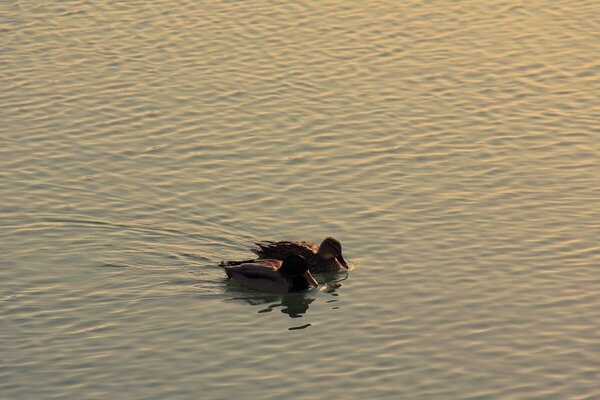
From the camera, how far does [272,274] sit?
25.8m

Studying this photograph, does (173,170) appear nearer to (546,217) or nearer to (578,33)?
(546,217)

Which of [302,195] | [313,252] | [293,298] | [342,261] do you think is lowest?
[293,298]

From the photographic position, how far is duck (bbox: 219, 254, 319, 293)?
25547mm

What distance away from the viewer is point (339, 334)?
23.2m

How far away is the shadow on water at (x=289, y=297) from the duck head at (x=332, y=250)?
366mm

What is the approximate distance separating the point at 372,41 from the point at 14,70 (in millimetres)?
8996

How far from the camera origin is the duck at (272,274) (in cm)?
2555

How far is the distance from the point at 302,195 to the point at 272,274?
3.36 m

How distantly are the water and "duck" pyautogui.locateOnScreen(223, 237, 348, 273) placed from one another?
408 mm

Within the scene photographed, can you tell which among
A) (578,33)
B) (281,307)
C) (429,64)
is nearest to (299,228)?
(281,307)

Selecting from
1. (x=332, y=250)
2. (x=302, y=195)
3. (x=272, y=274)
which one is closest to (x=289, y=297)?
(x=272, y=274)

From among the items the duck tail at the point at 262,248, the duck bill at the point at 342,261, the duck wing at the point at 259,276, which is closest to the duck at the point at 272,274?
the duck wing at the point at 259,276

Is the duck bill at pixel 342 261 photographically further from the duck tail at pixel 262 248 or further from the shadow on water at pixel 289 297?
the duck tail at pixel 262 248

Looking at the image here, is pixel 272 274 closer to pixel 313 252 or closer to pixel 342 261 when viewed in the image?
pixel 313 252
